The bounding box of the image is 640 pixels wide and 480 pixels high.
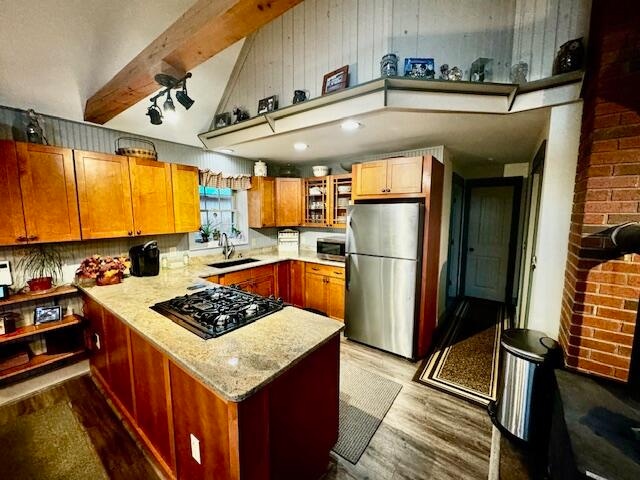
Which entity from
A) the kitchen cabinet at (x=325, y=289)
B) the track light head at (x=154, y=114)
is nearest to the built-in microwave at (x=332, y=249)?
the kitchen cabinet at (x=325, y=289)

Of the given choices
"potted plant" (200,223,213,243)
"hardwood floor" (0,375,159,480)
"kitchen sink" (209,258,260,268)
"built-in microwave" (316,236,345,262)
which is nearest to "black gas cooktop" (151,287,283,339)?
"hardwood floor" (0,375,159,480)

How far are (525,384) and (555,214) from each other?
124 centimetres

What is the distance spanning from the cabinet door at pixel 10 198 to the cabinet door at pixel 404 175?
10.7ft

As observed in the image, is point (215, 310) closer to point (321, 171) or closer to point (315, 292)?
point (315, 292)

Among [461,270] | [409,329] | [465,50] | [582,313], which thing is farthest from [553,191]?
[461,270]

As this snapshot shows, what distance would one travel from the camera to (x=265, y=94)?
2787mm

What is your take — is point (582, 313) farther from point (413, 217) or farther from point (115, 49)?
point (115, 49)

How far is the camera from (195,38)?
4.66 ft

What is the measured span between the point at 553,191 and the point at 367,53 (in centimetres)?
181

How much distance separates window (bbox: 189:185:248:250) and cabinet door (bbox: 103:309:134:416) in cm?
162

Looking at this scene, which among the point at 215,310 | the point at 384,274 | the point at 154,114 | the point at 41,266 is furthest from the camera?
the point at 384,274

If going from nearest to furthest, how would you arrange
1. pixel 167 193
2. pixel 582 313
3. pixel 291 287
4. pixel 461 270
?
pixel 582 313
pixel 167 193
pixel 291 287
pixel 461 270

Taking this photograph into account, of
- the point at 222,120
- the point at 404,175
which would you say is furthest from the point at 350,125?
the point at 222,120

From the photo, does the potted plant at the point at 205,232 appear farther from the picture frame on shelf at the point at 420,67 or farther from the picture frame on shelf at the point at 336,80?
the picture frame on shelf at the point at 420,67
